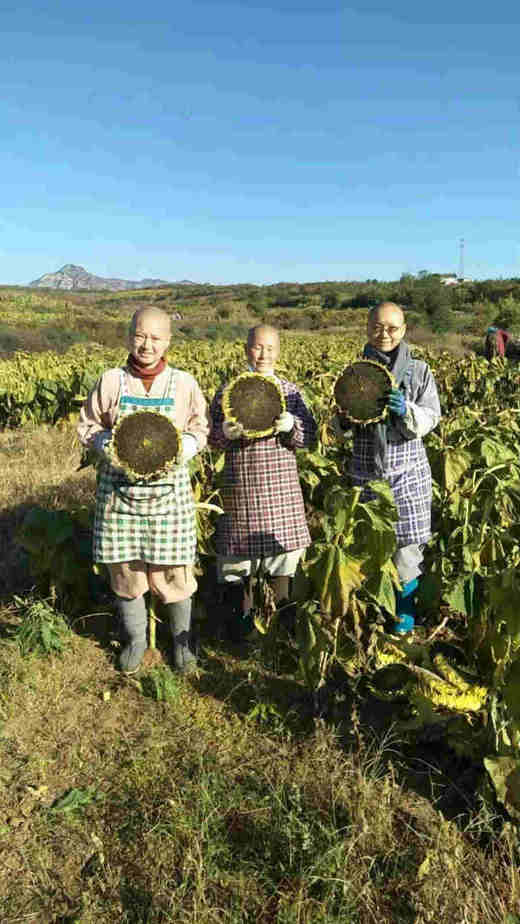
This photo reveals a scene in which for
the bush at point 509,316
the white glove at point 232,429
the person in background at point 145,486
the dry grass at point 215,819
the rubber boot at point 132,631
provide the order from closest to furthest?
the dry grass at point 215,819 → the person in background at point 145,486 → the white glove at point 232,429 → the rubber boot at point 132,631 → the bush at point 509,316

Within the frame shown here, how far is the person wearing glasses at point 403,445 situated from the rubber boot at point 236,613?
0.87 m

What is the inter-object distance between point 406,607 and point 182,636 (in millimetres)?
1209

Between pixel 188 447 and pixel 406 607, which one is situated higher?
pixel 188 447

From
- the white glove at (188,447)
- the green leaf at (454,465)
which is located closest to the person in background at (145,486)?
the white glove at (188,447)

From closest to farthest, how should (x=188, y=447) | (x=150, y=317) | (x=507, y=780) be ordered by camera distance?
(x=507, y=780) < (x=150, y=317) < (x=188, y=447)

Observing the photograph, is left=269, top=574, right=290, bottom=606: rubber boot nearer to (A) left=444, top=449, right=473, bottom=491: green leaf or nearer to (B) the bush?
(A) left=444, top=449, right=473, bottom=491: green leaf

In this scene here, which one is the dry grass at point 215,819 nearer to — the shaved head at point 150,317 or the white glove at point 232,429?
the white glove at point 232,429

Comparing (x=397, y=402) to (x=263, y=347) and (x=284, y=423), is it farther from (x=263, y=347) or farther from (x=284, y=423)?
(x=263, y=347)

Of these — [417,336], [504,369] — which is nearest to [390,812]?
[504,369]

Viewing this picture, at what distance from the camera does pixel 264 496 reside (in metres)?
3.50

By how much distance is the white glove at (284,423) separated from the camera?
327 cm

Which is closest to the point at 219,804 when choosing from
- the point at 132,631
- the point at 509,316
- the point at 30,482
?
the point at 132,631

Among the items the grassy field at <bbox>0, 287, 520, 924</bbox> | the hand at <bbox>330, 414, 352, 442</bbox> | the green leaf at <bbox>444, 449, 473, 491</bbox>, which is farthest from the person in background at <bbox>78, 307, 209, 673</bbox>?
the green leaf at <bbox>444, 449, 473, 491</bbox>

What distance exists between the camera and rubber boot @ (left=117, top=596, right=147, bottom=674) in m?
3.35
